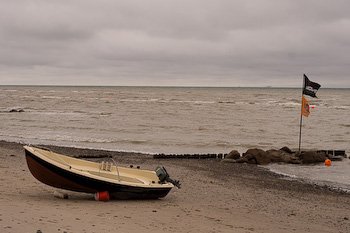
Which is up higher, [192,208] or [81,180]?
[81,180]

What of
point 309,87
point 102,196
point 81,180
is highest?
point 309,87

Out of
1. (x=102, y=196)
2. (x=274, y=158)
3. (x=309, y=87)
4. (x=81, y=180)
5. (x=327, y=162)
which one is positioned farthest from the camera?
(x=274, y=158)

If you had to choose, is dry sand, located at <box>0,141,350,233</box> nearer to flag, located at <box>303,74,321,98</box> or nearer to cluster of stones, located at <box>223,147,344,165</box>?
cluster of stones, located at <box>223,147,344,165</box>

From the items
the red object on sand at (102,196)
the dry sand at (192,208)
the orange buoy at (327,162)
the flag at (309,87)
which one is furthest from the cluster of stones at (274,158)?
the red object on sand at (102,196)

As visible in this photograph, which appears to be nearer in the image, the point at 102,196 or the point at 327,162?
the point at 102,196

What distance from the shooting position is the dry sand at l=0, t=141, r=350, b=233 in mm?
7754

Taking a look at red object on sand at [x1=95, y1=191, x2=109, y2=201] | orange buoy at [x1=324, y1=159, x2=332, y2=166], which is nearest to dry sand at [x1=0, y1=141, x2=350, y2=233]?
red object on sand at [x1=95, y1=191, x2=109, y2=201]

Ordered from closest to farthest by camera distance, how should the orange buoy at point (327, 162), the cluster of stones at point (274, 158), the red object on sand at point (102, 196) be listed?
the red object on sand at point (102, 196), the orange buoy at point (327, 162), the cluster of stones at point (274, 158)

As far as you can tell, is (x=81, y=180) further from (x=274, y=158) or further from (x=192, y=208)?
(x=274, y=158)

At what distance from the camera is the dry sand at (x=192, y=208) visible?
305 inches

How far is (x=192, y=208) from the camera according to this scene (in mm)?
10180

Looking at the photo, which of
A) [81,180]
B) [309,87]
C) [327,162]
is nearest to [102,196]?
[81,180]

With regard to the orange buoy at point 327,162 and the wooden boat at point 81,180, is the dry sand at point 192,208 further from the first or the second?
the orange buoy at point 327,162

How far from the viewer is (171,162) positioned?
1847 cm
